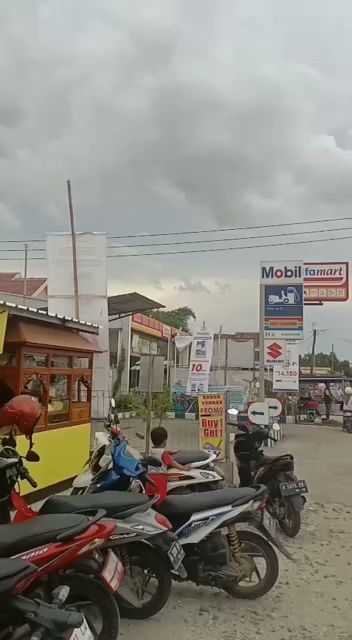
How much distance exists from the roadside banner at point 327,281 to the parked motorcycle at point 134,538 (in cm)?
2095

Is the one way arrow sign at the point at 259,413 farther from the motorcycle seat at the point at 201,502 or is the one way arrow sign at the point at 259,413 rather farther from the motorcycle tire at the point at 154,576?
the motorcycle tire at the point at 154,576

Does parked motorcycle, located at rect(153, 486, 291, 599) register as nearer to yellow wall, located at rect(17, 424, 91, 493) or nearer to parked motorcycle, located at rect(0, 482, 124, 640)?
parked motorcycle, located at rect(0, 482, 124, 640)

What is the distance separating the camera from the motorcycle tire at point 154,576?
14.6 feet

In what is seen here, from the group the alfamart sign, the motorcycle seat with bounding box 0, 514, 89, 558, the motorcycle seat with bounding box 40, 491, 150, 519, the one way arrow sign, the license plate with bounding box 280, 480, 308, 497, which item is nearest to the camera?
the motorcycle seat with bounding box 0, 514, 89, 558

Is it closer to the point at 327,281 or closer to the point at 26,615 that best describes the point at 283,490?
the point at 26,615

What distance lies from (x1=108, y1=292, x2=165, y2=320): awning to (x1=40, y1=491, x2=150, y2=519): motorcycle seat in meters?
9.86

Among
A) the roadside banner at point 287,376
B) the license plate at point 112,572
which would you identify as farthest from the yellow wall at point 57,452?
the roadside banner at point 287,376

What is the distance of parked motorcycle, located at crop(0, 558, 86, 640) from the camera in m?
2.64

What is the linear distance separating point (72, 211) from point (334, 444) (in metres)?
8.95

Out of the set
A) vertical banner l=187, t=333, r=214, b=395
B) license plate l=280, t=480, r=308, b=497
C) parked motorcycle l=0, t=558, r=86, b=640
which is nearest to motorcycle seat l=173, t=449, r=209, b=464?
license plate l=280, t=480, r=308, b=497

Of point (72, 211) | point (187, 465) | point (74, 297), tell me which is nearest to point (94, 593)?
point (187, 465)

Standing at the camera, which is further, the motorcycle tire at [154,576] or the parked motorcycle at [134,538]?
the motorcycle tire at [154,576]

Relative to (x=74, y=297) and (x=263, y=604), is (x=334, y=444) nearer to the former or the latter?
(x=74, y=297)

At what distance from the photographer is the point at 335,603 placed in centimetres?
507
